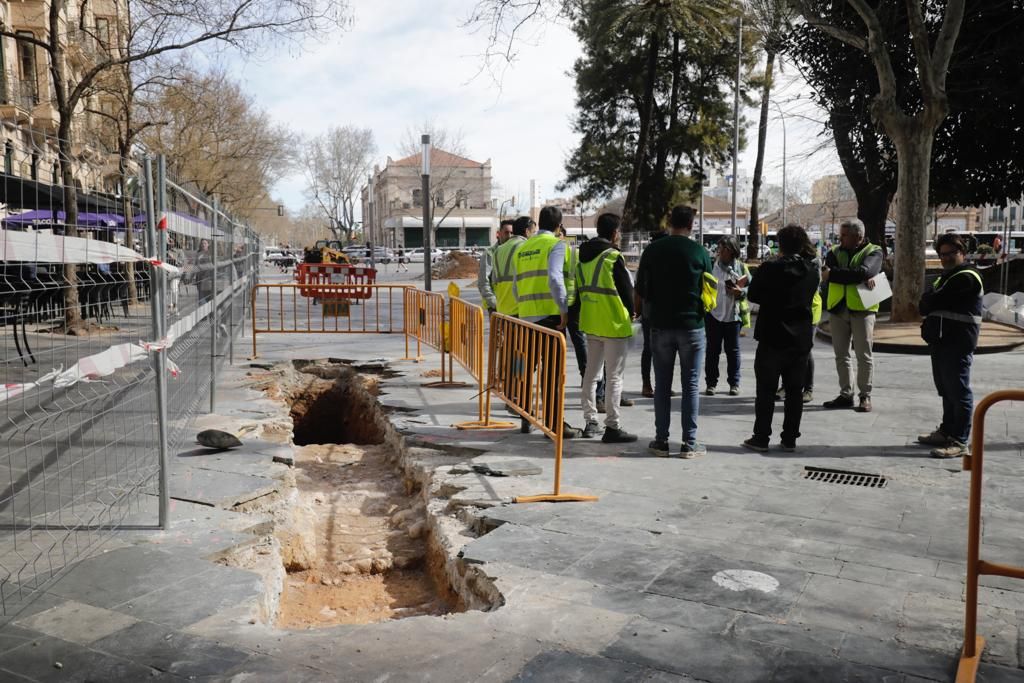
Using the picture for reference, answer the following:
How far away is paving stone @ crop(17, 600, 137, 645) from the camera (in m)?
3.53

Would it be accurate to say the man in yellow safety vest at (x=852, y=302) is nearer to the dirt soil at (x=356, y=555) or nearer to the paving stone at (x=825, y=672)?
the dirt soil at (x=356, y=555)

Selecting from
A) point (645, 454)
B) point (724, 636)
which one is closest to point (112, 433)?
point (645, 454)

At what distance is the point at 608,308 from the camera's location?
696cm

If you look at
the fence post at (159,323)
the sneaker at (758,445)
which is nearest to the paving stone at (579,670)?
the fence post at (159,323)

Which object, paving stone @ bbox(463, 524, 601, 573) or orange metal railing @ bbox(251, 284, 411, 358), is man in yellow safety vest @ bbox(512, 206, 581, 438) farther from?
orange metal railing @ bbox(251, 284, 411, 358)

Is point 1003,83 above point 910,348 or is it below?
above

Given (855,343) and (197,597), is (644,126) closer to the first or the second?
(855,343)

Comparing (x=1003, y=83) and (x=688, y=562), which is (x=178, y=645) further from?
(x=1003, y=83)

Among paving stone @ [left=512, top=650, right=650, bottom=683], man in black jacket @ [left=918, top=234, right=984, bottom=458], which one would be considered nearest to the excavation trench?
paving stone @ [left=512, top=650, right=650, bottom=683]

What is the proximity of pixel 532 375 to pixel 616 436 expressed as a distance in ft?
3.53

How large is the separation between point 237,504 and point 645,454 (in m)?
3.07

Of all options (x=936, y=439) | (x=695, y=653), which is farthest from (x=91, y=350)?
(x=936, y=439)

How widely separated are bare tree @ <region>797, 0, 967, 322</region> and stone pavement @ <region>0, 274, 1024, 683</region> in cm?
929

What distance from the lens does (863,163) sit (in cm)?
2328
